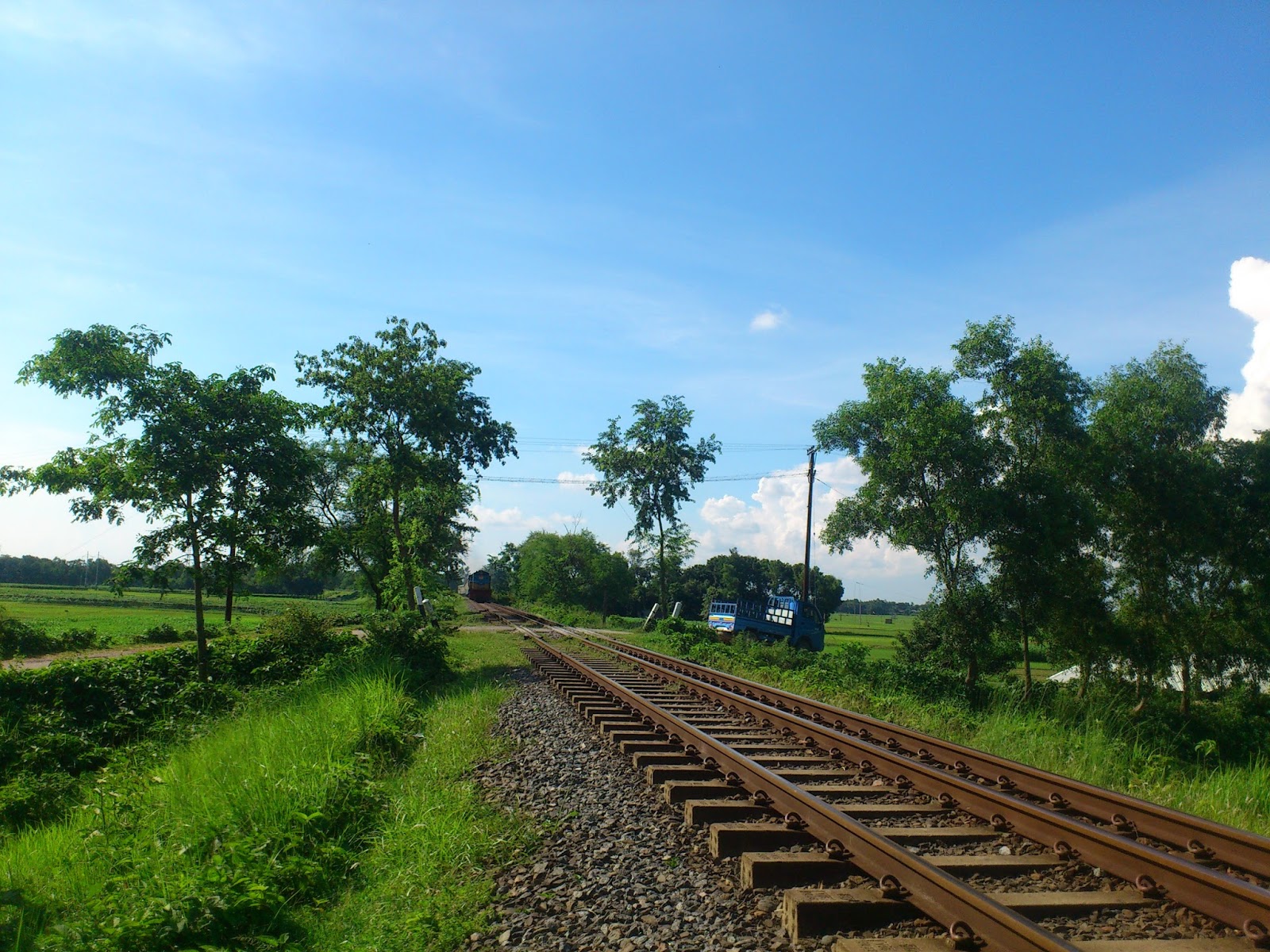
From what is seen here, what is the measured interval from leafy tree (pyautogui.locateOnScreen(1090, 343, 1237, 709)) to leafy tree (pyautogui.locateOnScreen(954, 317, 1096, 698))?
1.37m

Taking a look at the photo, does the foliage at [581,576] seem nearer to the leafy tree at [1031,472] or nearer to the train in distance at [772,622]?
the train in distance at [772,622]

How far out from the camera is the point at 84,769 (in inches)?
429

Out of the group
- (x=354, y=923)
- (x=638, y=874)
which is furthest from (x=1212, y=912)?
(x=354, y=923)

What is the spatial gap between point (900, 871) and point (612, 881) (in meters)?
1.55

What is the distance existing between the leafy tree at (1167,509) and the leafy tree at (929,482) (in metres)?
5.02

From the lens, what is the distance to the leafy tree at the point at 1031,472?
21.5 metres

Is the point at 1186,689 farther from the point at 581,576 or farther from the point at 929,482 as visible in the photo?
the point at 581,576

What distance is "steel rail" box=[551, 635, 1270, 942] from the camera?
Answer: 3.61 meters

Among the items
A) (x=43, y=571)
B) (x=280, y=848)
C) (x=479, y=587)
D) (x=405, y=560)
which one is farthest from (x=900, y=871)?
(x=43, y=571)

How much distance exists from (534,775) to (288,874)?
2259 millimetres

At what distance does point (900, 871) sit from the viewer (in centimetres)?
396

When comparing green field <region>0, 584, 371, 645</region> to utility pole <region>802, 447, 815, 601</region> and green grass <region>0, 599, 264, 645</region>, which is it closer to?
green grass <region>0, 599, 264, 645</region>

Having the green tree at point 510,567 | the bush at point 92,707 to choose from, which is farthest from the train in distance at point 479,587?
the bush at point 92,707

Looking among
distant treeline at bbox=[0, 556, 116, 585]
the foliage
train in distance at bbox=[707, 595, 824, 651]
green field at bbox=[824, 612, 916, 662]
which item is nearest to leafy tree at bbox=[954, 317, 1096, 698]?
green field at bbox=[824, 612, 916, 662]
